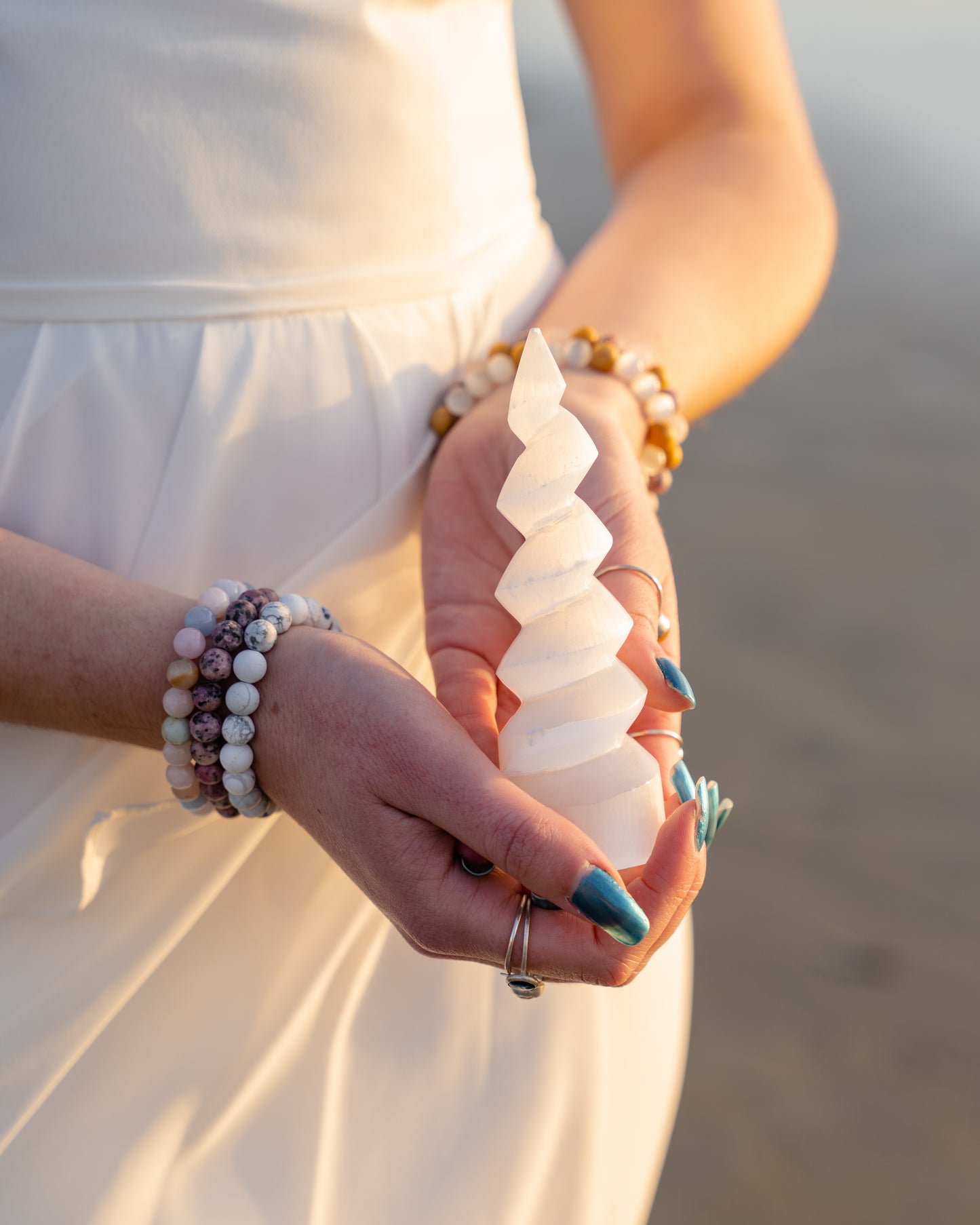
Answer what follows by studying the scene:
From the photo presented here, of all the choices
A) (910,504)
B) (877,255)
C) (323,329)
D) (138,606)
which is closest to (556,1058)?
(138,606)

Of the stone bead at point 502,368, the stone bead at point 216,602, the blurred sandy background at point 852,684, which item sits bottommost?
the blurred sandy background at point 852,684

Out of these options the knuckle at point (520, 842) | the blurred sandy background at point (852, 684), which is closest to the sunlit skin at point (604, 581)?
the knuckle at point (520, 842)

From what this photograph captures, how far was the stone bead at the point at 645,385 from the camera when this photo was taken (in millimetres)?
1158

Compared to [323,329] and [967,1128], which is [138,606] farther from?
[967,1128]

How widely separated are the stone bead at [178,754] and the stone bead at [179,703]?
3 cm

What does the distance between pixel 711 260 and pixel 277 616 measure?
77 cm

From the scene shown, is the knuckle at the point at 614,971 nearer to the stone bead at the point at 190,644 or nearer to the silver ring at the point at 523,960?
the silver ring at the point at 523,960

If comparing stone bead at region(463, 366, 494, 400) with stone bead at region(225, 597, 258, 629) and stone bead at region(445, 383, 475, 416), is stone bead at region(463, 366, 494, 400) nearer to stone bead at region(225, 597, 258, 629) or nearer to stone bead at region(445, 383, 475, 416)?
stone bead at region(445, 383, 475, 416)

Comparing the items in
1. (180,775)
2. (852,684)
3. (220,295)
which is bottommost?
(852,684)

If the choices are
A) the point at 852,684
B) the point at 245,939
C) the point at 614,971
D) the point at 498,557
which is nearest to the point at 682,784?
the point at 614,971

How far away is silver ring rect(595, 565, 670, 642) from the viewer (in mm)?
941

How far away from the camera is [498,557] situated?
1050 mm

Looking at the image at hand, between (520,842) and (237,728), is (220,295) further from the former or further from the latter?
(520,842)

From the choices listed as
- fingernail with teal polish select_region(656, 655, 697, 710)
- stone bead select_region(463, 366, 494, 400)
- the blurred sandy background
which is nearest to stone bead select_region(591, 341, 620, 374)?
stone bead select_region(463, 366, 494, 400)
